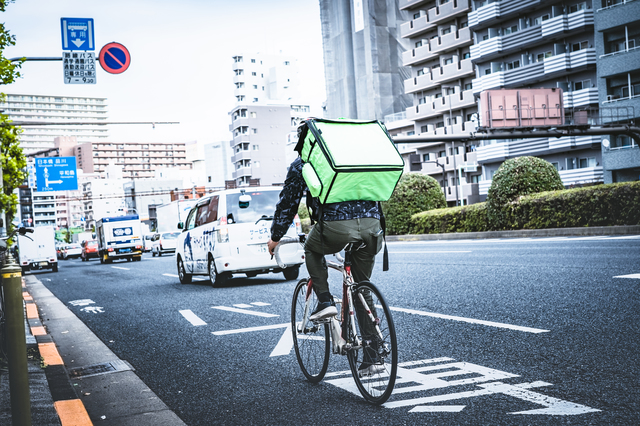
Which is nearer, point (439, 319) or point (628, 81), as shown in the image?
point (439, 319)

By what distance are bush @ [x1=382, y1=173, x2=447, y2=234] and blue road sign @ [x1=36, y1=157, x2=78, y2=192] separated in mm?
19778

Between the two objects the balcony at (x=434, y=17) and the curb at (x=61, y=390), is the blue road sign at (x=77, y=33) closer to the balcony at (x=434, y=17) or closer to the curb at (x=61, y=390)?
the curb at (x=61, y=390)

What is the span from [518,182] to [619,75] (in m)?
18.6

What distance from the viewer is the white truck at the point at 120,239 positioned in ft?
122

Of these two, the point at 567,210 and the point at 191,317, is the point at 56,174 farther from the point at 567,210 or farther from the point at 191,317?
the point at 191,317

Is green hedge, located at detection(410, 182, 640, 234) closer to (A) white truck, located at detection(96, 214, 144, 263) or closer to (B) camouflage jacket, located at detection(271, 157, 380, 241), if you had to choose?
(B) camouflage jacket, located at detection(271, 157, 380, 241)

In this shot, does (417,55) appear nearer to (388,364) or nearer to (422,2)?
(422,2)

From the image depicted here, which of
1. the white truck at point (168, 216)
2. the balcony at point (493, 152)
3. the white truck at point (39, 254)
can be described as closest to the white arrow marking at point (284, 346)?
the white truck at point (39, 254)

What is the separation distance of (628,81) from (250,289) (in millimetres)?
33036

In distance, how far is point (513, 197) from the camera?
24250 mm

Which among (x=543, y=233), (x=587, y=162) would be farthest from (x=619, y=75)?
(x=543, y=233)

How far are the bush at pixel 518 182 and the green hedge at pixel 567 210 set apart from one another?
340mm

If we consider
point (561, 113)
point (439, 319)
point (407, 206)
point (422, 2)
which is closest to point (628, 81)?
point (561, 113)

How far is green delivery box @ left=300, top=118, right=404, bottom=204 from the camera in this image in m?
3.74
